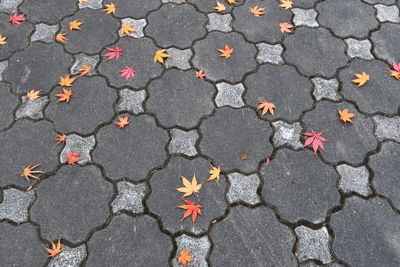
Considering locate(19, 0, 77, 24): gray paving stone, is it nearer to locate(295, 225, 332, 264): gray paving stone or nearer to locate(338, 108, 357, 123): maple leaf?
locate(338, 108, 357, 123): maple leaf

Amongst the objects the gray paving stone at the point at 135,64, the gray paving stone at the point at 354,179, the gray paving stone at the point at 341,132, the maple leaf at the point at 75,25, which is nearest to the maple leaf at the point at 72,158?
the gray paving stone at the point at 135,64

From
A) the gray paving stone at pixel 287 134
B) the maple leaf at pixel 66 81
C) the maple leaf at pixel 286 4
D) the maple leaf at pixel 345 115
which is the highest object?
the maple leaf at pixel 286 4

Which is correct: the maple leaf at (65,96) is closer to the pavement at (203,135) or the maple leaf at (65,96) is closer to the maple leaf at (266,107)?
the pavement at (203,135)

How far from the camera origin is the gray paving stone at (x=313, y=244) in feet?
7.01

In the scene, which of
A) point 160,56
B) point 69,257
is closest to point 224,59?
point 160,56

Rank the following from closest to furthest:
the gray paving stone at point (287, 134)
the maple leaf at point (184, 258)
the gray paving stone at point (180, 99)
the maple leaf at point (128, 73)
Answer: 1. the maple leaf at point (184, 258)
2. the gray paving stone at point (287, 134)
3. the gray paving stone at point (180, 99)
4. the maple leaf at point (128, 73)

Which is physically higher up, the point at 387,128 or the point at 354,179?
the point at 387,128

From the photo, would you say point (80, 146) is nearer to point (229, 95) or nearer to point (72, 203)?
point (72, 203)

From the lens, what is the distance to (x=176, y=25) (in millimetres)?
3189

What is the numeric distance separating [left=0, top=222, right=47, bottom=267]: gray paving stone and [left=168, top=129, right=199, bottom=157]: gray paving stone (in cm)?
98

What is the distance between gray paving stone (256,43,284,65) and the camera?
295 centimetres

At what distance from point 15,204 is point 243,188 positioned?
1.43 metres

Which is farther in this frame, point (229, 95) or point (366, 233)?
point (229, 95)

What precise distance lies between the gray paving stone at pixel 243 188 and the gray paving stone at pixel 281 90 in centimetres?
51
